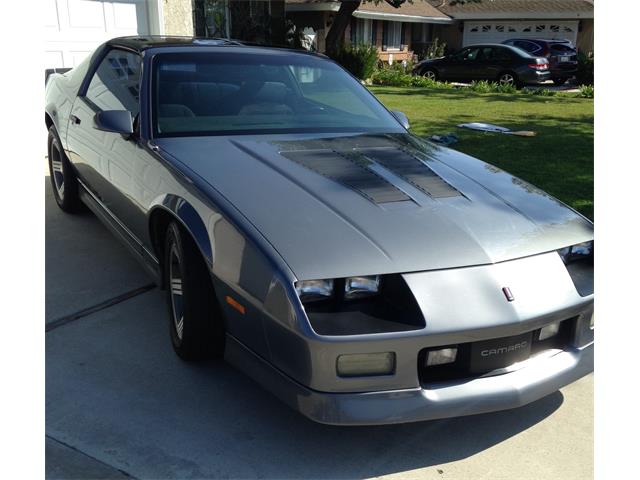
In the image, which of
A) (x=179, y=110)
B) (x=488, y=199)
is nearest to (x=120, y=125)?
(x=179, y=110)

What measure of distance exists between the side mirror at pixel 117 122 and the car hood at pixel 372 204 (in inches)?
10.8

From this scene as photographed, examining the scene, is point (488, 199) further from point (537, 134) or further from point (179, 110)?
point (537, 134)

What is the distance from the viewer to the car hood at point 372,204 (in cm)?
263

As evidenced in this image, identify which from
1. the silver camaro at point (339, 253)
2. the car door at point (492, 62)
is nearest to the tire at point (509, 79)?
the car door at point (492, 62)

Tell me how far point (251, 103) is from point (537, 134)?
6909mm

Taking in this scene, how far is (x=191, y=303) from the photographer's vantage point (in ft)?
10.0

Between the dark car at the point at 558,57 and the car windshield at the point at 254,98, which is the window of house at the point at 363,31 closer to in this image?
the dark car at the point at 558,57

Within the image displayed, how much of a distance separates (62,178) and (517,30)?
3356 cm

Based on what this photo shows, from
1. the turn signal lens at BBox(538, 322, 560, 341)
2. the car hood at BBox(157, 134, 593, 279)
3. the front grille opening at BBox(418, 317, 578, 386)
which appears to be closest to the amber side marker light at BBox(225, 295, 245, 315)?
the car hood at BBox(157, 134, 593, 279)

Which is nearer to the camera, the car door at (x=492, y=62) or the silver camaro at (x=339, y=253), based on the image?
the silver camaro at (x=339, y=253)

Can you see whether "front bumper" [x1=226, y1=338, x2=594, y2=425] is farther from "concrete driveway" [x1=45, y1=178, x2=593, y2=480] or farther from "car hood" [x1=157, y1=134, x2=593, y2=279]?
"car hood" [x1=157, y1=134, x2=593, y2=279]

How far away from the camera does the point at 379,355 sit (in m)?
2.45

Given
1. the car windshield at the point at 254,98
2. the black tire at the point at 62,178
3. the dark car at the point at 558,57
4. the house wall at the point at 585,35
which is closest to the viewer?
the car windshield at the point at 254,98

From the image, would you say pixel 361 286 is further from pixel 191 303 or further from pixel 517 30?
pixel 517 30
